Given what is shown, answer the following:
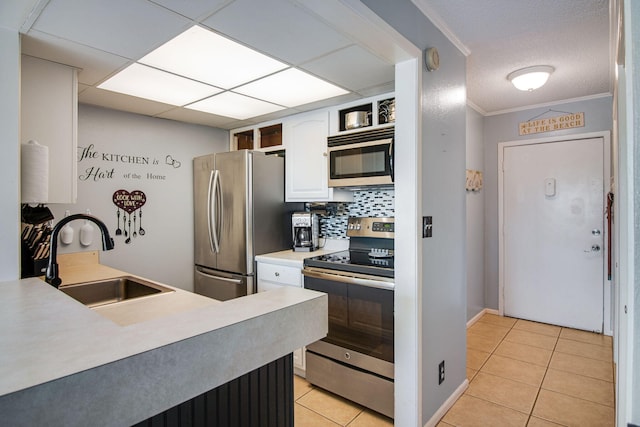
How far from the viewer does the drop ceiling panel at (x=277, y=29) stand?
147 cm

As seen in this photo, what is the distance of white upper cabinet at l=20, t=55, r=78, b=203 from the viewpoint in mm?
1728

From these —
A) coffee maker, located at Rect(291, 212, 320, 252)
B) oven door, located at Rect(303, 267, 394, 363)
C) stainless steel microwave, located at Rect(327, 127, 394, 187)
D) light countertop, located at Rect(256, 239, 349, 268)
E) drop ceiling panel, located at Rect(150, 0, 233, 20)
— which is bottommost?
oven door, located at Rect(303, 267, 394, 363)

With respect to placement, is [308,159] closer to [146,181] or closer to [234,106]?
[234,106]

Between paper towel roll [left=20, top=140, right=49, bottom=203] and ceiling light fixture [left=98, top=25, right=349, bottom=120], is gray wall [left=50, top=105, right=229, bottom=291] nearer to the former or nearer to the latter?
ceiling light fixture [left=98, top=25, right=349, bottom=120]

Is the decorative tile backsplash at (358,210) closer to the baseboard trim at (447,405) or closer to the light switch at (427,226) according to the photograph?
the light switch at (427,226)

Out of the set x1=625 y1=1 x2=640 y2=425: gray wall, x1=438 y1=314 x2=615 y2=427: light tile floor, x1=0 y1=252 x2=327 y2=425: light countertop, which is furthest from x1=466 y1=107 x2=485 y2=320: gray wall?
x1=625 y1=1 x2=640 y2=425: gray wall

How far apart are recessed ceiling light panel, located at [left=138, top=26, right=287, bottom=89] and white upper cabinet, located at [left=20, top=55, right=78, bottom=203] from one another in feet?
1.45

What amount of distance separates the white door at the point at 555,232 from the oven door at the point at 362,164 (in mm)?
2320

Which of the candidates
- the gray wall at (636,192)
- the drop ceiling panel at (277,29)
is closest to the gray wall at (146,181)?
the drop ceiling panel at (277,29)

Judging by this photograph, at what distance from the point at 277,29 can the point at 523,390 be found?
2814 millimetres

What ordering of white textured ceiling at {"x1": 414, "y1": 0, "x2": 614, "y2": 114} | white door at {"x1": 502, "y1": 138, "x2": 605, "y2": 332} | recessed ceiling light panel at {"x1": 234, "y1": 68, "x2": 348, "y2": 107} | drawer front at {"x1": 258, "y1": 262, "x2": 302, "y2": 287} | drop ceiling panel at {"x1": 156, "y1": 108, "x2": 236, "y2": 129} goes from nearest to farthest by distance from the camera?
white textured ceiling at {"x1": 414, "y1": 0, "x2": 614, "y2": 114}
recessed ceiling light panel at {"x1": 234, "y1": 68, "x2": 348, "y2": 107}
drawer front at {"x1": 258, "y1": 262, "x2": 302, "y2": 287}
drop ceiling panel at {"x1": 156, "y1": 108, "x2": 236, "y2": 129}
white door at {"x1": 502, "y1": 138, "x2": 605, "y2": 332}

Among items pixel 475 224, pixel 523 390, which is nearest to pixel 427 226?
pixel 523 390

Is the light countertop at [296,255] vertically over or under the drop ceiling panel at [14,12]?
under

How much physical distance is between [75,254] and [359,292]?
2.17 metres
